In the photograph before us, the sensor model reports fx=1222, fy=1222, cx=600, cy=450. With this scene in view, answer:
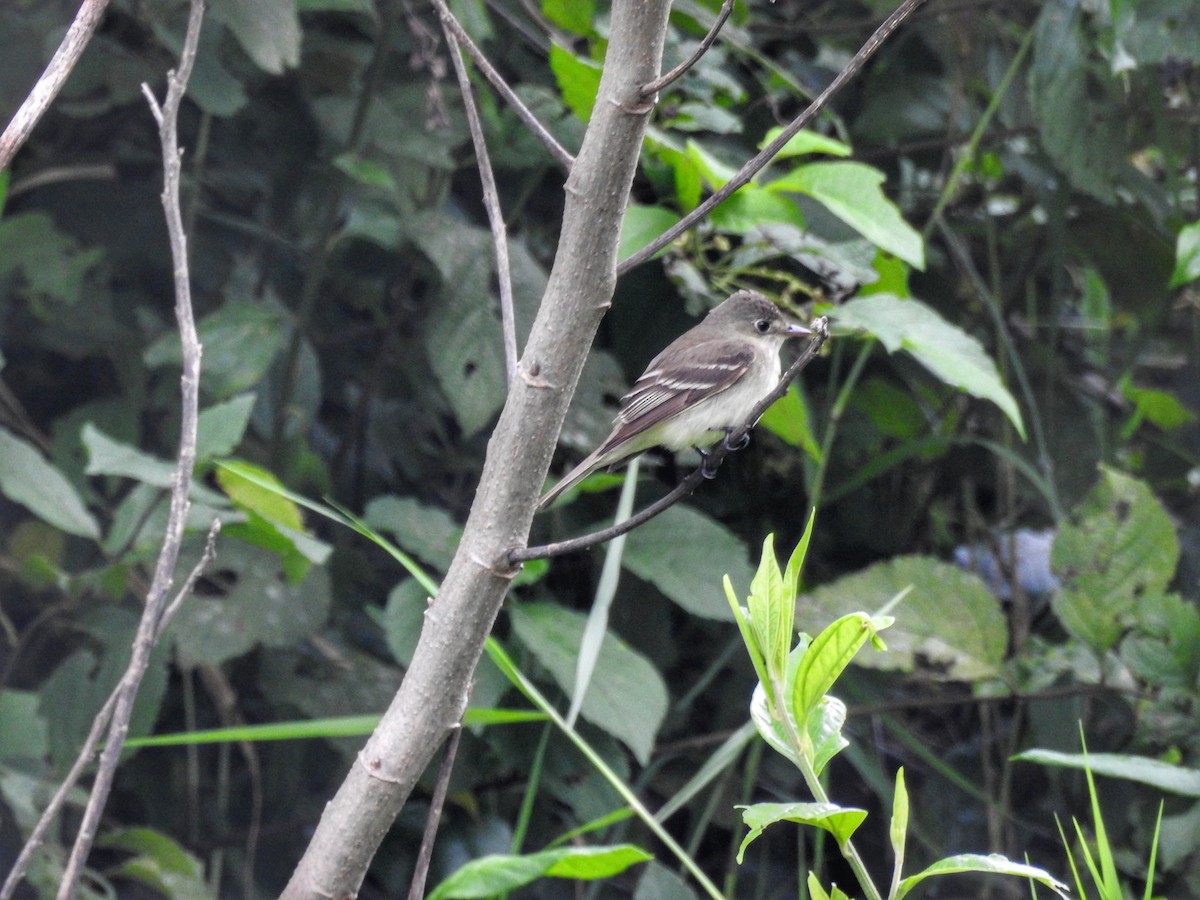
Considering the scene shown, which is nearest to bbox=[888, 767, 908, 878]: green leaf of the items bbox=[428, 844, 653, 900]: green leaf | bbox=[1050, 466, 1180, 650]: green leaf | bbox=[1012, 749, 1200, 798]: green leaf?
bbox=[428, 844, 653, 900]: green leaf

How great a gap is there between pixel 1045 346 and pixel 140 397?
2966mm

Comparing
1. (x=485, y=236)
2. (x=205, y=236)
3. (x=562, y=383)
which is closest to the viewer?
(x=562, y=383)

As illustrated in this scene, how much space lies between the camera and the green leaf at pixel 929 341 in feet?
8.75

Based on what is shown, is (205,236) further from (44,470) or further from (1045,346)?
(1045,346)

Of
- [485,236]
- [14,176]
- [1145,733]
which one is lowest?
[1145,733]

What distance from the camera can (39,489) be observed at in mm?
2795

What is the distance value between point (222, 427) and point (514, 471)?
4.58 feet

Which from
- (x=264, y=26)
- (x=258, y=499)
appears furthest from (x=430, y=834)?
(x=264, y=26)

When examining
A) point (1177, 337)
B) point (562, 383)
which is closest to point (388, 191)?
point (562, 383)

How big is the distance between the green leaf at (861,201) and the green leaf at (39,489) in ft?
5.88

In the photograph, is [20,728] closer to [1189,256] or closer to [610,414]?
[610,414]

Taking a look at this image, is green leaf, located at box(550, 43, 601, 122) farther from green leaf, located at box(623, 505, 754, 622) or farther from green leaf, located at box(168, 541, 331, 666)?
green leaf, located at box(168, 541, 331, 666)

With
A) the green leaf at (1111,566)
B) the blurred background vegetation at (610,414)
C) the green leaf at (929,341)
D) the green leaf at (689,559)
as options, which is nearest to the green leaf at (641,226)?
the blurred background vegetation at (610,414)

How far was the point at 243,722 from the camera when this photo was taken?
11.6ft
